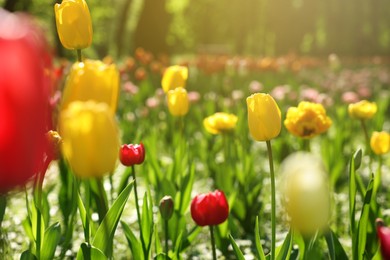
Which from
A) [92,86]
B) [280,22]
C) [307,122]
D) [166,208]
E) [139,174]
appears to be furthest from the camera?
[280,22]

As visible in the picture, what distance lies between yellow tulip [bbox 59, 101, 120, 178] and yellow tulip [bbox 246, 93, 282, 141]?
49 centimetres

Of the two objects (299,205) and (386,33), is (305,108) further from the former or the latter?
(386,33)

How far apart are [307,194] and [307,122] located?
35.2 inches

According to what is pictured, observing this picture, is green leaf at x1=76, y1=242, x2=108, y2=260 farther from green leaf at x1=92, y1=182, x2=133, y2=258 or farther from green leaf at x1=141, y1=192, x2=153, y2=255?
green leaf at x1=141, y1=192, x2=153, y2=255

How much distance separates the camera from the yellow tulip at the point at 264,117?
4.00 feet

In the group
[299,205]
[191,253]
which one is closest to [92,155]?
[299,205]

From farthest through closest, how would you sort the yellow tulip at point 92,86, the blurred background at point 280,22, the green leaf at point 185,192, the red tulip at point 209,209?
the blurred background at point 280,22, the green leaf at point 185,192, the red tulip at point 209,209, the yellow tulip at point 92,86

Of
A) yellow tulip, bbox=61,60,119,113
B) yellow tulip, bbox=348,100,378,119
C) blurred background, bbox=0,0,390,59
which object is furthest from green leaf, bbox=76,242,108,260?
blurred background, bbox=0,0,390,59

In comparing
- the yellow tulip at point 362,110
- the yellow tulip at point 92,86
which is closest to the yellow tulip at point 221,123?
the yellow tulip at point 362,110

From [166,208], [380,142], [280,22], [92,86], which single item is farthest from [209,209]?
[280,22]

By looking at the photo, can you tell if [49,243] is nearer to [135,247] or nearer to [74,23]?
[135,247]

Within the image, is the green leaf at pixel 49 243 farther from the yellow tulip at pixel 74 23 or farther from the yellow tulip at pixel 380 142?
the yellow tulip at pixel 380 142

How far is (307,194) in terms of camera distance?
854 mm

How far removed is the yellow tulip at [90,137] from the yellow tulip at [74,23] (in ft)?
2.05
